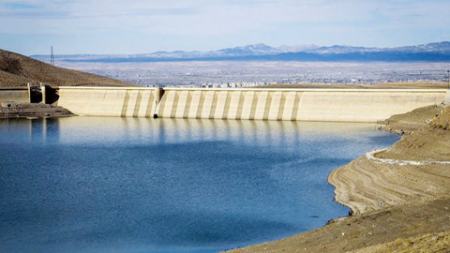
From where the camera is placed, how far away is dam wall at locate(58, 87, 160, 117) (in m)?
72.8

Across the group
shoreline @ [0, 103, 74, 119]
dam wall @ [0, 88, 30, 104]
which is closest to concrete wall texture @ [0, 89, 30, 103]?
dam wall @ [0, 88, 30, 104]

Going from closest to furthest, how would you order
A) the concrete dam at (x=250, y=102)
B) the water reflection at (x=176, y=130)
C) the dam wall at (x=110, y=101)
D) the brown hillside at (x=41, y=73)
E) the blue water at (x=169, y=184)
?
the blue water at (x=169, y=184) → the water reflection at (x=176, y=130) → the concrete dam at (x=250, y=102) → the dam wall at (x=110, y=101) → the brown hillside at (x=41, y=73)

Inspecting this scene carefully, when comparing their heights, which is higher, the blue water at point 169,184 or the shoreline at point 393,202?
the shoreline at point 393,202

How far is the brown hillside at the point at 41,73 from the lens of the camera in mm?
93250

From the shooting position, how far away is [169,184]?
36.9 m

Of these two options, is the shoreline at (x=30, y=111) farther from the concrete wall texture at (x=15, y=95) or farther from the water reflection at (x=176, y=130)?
the water reflection at (x=176, y=130)

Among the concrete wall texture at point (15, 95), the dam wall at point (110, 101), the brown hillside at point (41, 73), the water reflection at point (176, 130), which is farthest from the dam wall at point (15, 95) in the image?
the brown hillside at point (41, 73)

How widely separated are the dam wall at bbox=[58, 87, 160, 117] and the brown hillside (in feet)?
43.5

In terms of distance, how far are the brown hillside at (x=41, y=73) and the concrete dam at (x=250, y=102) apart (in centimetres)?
1550

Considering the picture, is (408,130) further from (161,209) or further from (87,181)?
(161,209)

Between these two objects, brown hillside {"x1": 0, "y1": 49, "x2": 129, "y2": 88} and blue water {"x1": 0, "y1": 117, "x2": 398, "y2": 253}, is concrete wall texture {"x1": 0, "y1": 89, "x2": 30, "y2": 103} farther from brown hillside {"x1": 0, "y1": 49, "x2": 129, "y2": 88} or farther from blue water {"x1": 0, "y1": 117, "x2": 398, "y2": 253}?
blue water {"x1": 0, "y1": 117, "x2": 398, "y2": 253}

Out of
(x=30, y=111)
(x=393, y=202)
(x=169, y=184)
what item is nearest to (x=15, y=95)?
(x=30, y=111)

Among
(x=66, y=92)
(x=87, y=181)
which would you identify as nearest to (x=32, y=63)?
(x=66, y=92)

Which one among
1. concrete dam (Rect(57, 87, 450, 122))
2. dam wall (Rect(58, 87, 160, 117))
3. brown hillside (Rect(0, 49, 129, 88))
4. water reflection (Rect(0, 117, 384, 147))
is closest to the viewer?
water reflection (Rect(0, 117, 384, 147))
